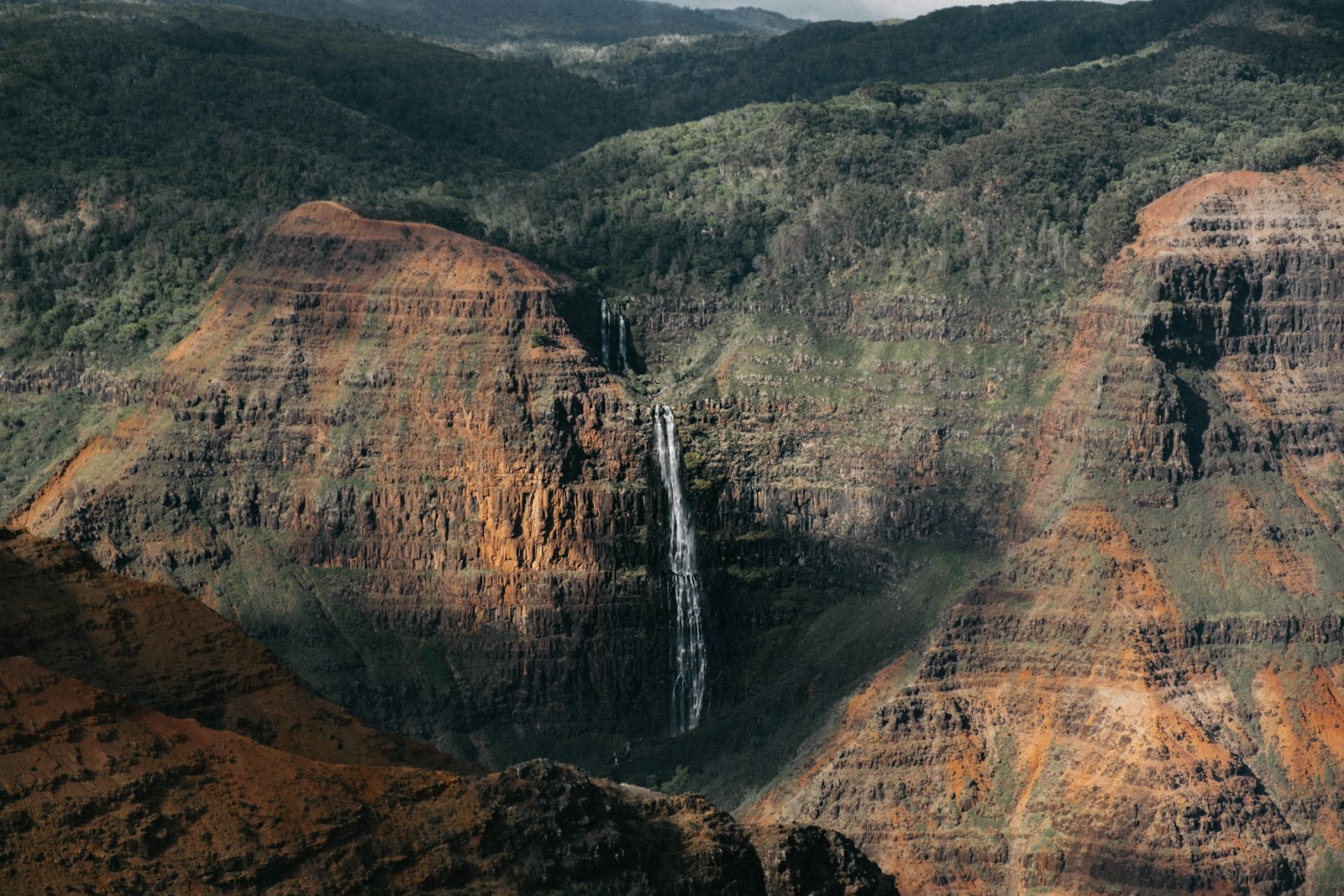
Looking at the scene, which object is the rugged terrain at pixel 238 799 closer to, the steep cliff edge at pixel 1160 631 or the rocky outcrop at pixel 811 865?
the rocky outcrop at pixel 811 865

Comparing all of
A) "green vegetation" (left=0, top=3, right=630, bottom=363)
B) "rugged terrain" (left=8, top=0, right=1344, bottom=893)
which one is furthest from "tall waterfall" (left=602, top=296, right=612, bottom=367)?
"green vegetation" (left=0, top=3, right=630, bottom=363)

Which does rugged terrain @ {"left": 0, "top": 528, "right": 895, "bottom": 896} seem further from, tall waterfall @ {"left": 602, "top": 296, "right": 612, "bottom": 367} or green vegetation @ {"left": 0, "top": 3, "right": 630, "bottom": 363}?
green vegetation @ {"left": 0, "top": 3, "right": 630, "bottom": 363}

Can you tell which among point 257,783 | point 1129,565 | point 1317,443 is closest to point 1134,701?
point 1129,565

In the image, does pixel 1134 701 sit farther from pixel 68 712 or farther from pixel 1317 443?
pixel 68 712

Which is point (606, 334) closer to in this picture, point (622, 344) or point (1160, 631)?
point (622, 344)

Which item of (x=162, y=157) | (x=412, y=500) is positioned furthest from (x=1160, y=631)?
(x=162, y=157)
